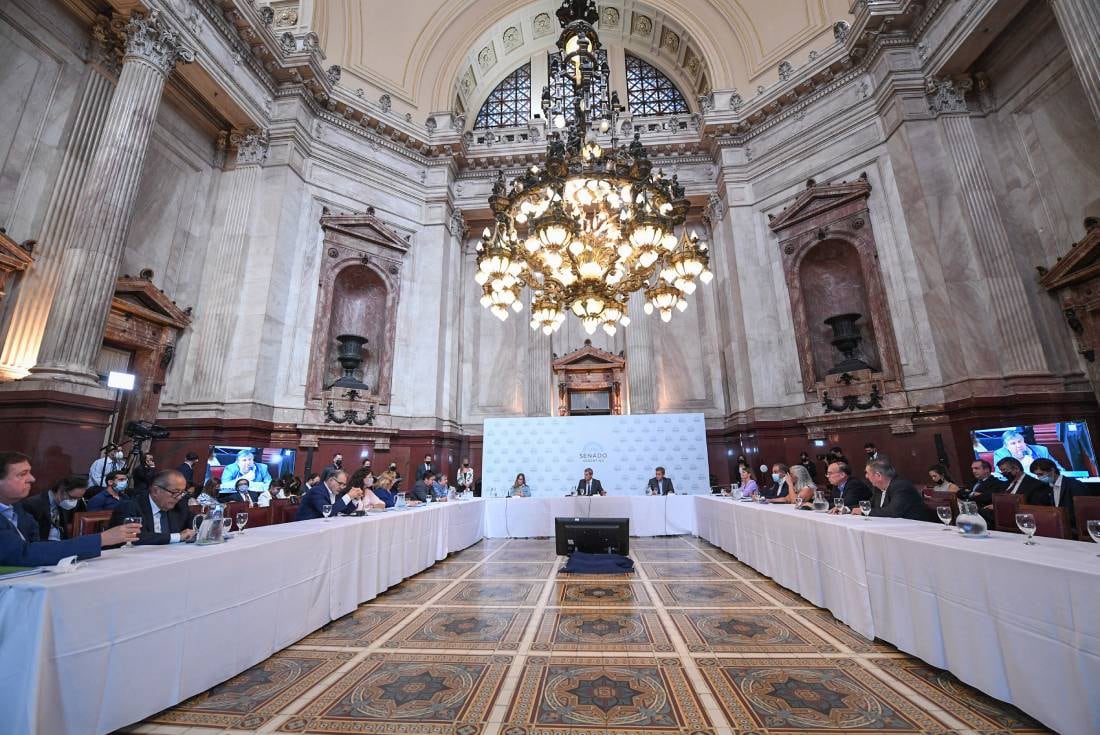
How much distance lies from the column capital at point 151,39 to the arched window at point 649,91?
1153cm

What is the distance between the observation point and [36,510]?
3619 millimetres

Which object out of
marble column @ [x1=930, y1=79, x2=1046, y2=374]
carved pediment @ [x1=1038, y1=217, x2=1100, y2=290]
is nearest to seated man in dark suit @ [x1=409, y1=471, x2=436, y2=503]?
marble column @ [x1=930, y1=79, x2=1046, y2=374]

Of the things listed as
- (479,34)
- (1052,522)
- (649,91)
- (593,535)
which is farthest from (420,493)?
(649,91)

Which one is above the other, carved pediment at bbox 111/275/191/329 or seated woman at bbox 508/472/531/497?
carved pediment at bbox 111/275/191/329

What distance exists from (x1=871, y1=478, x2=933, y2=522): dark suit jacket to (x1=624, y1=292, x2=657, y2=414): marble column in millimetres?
8122

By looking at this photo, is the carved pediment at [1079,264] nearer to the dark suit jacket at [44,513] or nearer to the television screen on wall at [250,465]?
the dark suit jacket at [44,513]

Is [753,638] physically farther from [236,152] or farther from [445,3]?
[445,3]

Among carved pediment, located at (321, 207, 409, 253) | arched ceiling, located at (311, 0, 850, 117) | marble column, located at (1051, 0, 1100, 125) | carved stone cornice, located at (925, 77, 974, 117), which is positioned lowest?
marble column, located at (1051, 0, 1100, 125)

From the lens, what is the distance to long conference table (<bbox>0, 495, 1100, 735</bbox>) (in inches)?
68.7

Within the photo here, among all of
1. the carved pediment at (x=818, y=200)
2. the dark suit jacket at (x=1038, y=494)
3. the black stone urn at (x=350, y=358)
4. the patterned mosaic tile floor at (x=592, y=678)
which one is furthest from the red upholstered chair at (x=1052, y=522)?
the black stone urn at (x=350, y=358)

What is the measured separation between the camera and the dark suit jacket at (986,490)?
5.24 m

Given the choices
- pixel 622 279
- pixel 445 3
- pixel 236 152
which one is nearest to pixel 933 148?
pixel 622 279

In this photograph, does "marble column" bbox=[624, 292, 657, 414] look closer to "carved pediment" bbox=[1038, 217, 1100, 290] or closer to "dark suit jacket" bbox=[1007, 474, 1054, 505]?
"carved pediment" bbox=[1038, 217, 1100, 290]

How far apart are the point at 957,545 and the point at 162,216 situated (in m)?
11.8
